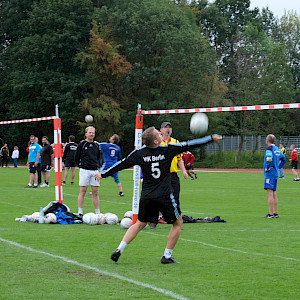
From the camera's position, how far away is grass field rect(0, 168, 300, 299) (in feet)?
21.5

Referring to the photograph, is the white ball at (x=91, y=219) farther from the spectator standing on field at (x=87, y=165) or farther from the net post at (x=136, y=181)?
the net post at (x=136, y=181)

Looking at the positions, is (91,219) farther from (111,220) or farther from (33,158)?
(33,158)

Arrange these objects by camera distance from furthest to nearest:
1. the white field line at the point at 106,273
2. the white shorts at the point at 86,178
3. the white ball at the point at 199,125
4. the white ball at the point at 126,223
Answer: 1. the white shorts at the point at 86,178
2. the white ball at the point at 126,223
3. the white ball at the point at 199,125
4. the white field line at the point at 106,273

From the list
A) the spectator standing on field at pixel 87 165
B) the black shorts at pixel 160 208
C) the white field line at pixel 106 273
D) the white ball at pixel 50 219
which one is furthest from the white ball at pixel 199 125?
the white ball at pixel 50 219

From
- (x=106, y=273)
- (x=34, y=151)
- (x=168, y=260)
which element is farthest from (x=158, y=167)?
(x=34, y=151)

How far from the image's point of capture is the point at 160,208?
26.6ft

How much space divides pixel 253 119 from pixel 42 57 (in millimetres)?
21014

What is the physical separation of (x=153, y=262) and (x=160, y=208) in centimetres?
81

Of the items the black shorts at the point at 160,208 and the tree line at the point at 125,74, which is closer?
the black shorts at the point at 160,208

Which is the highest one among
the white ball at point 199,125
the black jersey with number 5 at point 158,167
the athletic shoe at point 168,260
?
the white ball at point 199,125

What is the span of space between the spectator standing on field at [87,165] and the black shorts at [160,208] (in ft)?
17.8

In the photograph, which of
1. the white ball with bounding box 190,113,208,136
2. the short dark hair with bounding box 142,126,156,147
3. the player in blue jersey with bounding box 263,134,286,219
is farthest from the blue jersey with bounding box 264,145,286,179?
the short dark hair with bounding box 142,126,156,147

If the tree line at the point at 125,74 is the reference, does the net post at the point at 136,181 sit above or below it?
below

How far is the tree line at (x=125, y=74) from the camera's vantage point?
5469cm
